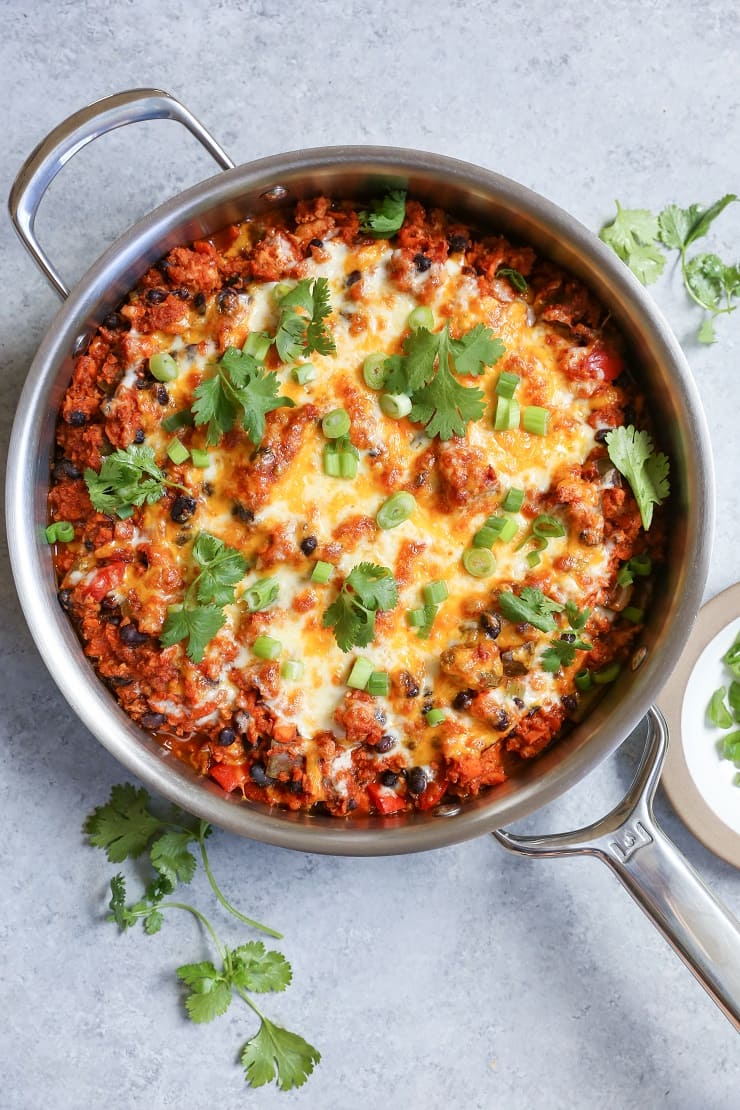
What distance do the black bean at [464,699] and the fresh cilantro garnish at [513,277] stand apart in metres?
1.38

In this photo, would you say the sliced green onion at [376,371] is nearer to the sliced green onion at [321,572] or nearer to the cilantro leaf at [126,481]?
the sliced green onion at [321,572]

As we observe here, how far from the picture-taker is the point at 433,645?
3.03m

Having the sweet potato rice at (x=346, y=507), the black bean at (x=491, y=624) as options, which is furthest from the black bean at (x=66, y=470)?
the black bean at (x=491, y=624)

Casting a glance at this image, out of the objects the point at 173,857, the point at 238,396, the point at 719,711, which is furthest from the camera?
the point at 719,711

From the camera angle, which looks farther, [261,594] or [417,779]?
[417,779]

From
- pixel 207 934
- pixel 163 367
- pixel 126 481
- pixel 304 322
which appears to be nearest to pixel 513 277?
pixel 304 322

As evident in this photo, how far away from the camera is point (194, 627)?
2.91 metres

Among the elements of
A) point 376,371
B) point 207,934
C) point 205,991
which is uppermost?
point 376,371

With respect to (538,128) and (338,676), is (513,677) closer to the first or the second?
(338,676)

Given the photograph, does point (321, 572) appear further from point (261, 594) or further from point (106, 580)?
point (106, 580)

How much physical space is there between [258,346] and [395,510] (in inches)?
27.4

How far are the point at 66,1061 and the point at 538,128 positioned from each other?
4.06 m

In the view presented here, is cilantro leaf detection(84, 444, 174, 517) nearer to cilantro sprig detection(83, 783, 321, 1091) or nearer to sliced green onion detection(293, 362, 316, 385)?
sliced green onion detection(293, 362, 316, 385)

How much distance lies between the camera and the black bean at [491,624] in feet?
9.72
